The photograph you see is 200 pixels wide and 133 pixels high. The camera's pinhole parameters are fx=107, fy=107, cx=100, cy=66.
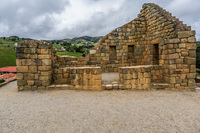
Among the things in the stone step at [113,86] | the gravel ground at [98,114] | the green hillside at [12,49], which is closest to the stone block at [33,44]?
the gravel ground at [98,114]

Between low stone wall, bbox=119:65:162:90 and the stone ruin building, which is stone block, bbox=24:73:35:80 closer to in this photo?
the stone ruin building

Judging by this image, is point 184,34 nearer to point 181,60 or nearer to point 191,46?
point 191,46

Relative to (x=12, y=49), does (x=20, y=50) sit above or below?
below

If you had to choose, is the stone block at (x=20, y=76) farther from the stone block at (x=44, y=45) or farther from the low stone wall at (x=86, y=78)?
the low stone wall at (x=86, y=78)

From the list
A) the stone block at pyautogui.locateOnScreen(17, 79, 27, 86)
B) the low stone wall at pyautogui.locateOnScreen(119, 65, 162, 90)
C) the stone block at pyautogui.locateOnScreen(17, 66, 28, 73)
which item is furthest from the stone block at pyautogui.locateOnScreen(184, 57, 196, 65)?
the stone block at pyautogui.locateOnScreen(17, 79, 27, 86)

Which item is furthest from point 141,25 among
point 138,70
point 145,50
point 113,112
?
point 113,112

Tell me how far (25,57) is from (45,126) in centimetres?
443

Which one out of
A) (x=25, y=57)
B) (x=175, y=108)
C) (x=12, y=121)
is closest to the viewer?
(x=12, y=121)

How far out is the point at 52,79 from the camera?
6629 mm

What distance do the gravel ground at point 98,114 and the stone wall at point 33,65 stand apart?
0.86m

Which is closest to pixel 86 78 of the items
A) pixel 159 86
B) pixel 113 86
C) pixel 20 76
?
pixel 113 86

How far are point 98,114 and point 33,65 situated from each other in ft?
15.2

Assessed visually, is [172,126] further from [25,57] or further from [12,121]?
[25,57]

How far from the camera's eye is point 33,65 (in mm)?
5898
